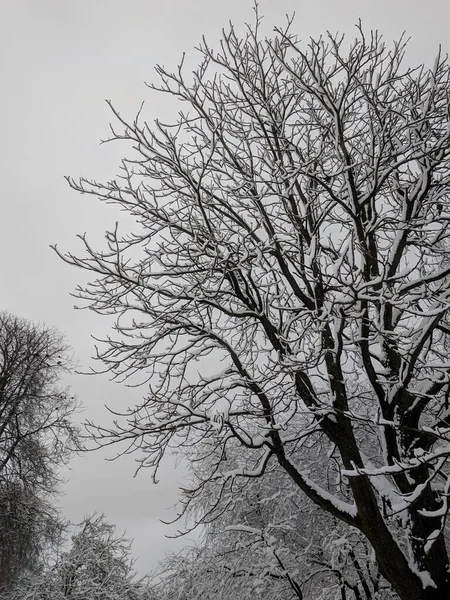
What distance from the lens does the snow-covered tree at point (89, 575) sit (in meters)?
10.3

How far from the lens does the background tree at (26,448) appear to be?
35.1 ft

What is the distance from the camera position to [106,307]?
570 centimetres

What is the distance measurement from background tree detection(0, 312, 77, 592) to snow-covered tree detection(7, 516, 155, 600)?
66 centimetres

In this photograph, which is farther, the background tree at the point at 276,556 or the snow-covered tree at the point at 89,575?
the snow-covered tree at the point at 89,575

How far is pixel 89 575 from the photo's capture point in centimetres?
1105

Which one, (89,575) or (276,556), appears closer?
(276,556)

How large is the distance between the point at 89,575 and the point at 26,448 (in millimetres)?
3306

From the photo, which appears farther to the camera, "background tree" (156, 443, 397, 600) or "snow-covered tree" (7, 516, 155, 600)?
"snow-covered tree" (7, 516, 155, 600)

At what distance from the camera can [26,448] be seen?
36.2 feet

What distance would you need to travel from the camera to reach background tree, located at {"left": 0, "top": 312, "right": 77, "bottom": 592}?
1070 centimetres

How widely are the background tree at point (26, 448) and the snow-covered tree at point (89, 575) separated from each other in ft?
2.16

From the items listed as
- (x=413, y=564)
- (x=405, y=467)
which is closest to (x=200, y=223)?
(x=405, y=467)

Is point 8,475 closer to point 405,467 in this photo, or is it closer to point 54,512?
point 54,512

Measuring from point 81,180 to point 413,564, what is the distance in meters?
5.58
